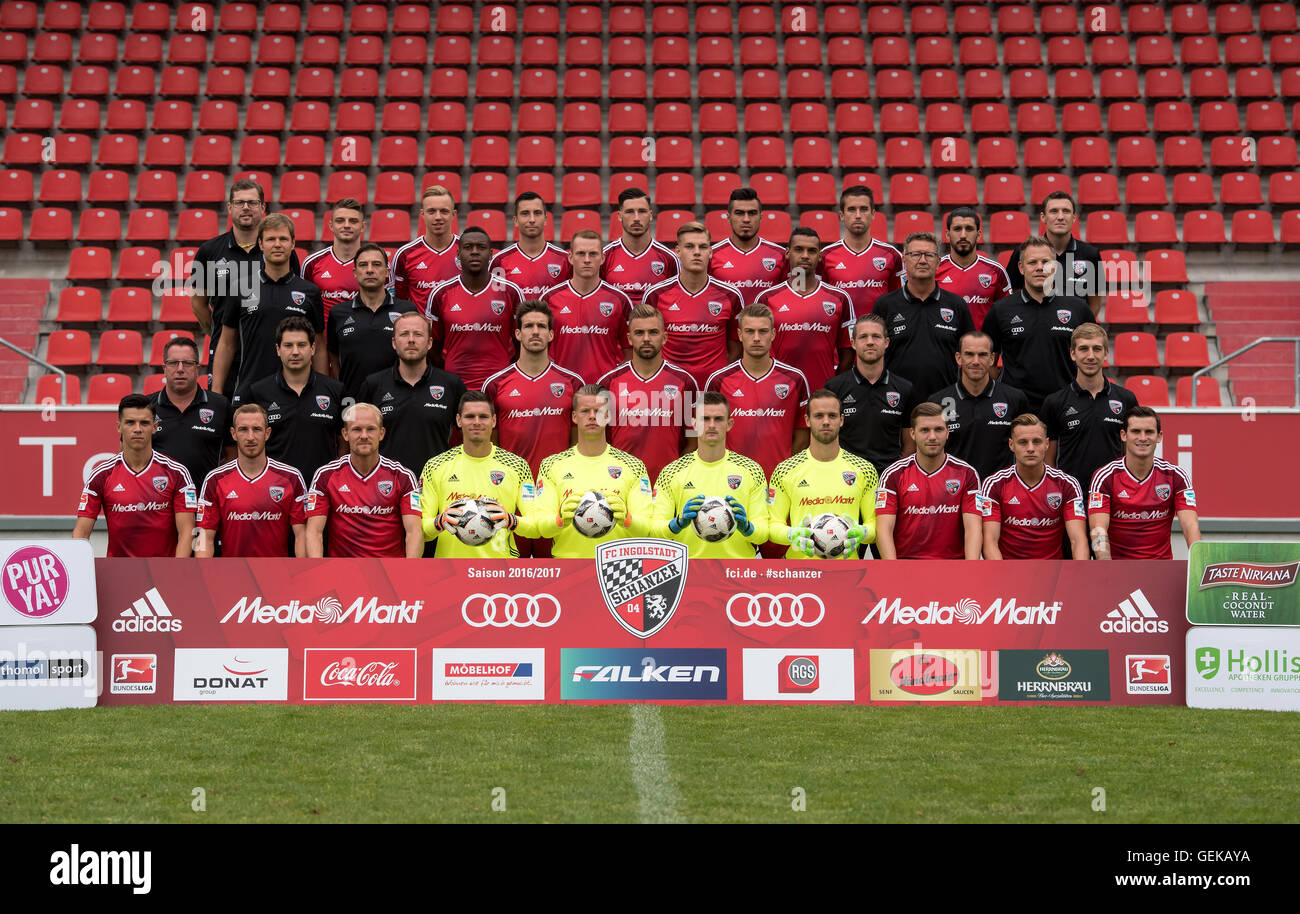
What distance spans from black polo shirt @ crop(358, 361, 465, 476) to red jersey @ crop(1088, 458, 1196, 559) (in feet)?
13.5

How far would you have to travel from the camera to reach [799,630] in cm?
750

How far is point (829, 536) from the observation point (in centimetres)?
775

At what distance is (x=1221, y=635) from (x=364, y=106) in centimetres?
1381

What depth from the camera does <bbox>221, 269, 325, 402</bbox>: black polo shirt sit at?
938 centimetres

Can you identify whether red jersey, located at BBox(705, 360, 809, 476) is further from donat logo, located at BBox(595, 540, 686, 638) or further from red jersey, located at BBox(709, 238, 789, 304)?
donat logo, located at BBox(595, 540, 686, 638)

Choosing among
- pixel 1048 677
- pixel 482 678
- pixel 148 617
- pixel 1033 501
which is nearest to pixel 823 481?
pixel 1033 501

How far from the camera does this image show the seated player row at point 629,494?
8.41 metres

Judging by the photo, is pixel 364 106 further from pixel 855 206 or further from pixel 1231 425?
pixel 1231 425

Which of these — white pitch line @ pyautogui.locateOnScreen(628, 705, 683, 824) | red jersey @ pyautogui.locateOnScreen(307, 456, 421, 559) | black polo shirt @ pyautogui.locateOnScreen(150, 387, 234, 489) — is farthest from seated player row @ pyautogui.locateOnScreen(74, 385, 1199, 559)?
white pitch line @ pyautogui.locateOnScreen(628, 705, 683, 824)

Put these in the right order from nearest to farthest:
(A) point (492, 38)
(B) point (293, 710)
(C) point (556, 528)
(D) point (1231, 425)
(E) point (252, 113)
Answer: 1. (B) point (293, 710)
2. (C) point (556, 528)
3. (D) point (1231, 425)
4. (E) point (252, 113)
5. (A) point (492, 38)

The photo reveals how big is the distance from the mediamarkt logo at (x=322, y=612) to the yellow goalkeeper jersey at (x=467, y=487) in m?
0.96

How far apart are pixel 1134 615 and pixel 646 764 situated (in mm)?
3145

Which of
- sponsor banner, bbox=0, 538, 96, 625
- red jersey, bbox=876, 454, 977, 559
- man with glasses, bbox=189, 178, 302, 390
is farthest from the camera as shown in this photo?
man with glasses, bbox=189, 178, 302, 390

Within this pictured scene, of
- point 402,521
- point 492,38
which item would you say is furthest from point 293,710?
point 492,38
